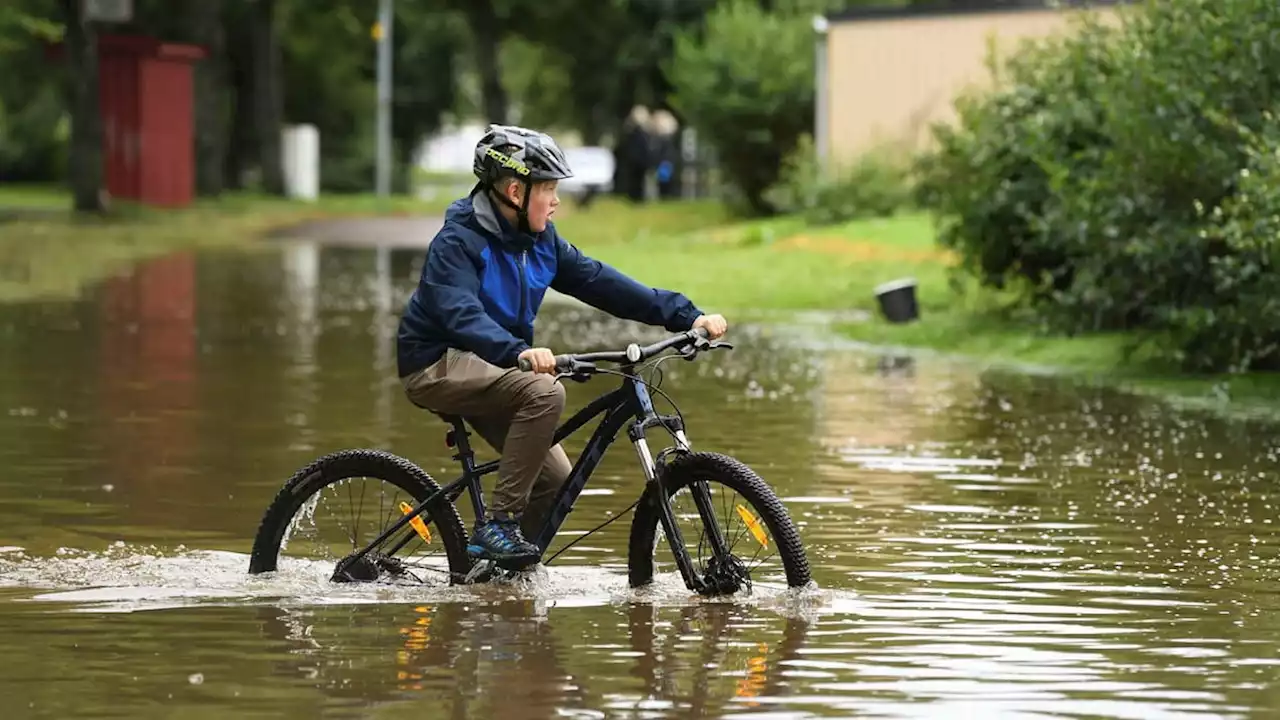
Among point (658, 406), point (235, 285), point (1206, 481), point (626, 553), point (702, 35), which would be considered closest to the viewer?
point (626, 553)

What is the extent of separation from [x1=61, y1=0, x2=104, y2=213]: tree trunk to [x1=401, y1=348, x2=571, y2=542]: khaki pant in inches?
1465

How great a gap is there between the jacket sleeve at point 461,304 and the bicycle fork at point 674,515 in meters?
0.58

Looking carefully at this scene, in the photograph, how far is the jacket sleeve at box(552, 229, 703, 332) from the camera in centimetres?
909

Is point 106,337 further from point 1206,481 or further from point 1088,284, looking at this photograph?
point 1206,481

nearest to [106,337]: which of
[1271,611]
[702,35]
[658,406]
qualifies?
[658,406]

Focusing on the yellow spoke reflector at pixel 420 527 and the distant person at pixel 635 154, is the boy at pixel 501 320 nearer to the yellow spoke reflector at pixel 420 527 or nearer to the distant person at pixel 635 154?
the yellow spoke reflector at pixel 420 527

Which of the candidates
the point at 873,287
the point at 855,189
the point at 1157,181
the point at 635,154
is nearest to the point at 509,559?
the point at 1157,181

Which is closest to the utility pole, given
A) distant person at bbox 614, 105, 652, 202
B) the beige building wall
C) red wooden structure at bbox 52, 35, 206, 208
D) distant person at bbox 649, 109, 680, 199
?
distant person at bbox 649, 109, 680, 199

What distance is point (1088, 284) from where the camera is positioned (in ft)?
68.8

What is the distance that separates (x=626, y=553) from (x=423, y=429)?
185 inches

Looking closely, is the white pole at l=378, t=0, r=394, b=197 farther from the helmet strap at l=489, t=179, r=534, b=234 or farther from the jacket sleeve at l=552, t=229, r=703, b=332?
the helmet strap at l=489, t=179, r=534, b=234

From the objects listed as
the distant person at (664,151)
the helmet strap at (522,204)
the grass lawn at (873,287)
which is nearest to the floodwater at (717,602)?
the grass lawn at (873,287)

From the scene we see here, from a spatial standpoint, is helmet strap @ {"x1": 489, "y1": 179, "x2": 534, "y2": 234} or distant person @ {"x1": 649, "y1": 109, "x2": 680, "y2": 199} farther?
distant person @ {"x1": 649, "y1": 109, "x2": 680, "y2": 199}

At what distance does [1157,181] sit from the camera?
1916 cm
